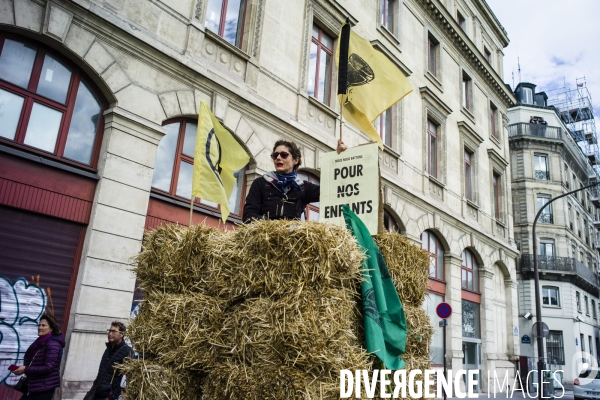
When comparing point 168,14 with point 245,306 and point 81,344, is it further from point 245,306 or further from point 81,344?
point 245,306

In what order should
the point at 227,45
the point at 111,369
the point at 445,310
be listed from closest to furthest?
the point at 111,369 → the point at 227,45 → the point at 445,310

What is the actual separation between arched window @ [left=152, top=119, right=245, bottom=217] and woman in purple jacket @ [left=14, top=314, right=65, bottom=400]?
11.6 ft

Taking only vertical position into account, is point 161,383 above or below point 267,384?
below

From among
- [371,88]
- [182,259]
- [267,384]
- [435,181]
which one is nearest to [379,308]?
[267,384]

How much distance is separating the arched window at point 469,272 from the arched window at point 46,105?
15302 millimetres

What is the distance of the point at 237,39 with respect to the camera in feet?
36.9

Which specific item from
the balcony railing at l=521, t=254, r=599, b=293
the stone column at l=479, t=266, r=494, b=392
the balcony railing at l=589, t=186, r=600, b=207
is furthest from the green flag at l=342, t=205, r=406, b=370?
the balcony railing at l=589, t=186, r=600, b=207

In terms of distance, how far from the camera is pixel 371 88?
6000 millimetres

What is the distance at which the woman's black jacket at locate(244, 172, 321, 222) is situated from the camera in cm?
438

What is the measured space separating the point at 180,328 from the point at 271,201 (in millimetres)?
1431

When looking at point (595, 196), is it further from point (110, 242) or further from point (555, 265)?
point (110, 242)

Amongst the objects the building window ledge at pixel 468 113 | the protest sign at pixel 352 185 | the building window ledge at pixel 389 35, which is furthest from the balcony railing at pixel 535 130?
the protest sign at pixel 352 185

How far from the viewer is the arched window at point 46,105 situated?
7.23 metres

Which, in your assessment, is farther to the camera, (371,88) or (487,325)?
(487,325)
